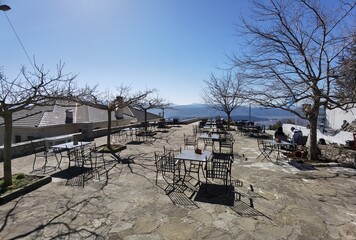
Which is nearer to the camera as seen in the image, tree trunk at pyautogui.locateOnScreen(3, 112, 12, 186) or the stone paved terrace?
the stone paved terrace

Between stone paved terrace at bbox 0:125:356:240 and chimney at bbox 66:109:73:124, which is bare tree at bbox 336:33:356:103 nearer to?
stone paved terrace at bbox 0:125:356:240

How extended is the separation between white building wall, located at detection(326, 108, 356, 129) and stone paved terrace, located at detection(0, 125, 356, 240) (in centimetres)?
529

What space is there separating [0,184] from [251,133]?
1393 centimetres

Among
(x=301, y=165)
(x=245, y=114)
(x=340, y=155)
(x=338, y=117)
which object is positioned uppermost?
(x=245, y=114)

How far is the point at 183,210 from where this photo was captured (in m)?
4.50

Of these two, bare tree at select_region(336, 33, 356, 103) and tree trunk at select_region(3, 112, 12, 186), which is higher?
bare tree at select_region(336, 33, 356, 103)

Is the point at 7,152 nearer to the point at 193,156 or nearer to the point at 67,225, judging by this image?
the point at 67,225

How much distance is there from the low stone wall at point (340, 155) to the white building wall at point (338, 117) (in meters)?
2.75

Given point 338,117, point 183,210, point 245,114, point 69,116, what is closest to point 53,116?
point 69,116

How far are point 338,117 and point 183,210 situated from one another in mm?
10856

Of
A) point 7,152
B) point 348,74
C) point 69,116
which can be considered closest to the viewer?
point 7,152

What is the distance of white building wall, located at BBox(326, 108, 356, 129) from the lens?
35.3ft

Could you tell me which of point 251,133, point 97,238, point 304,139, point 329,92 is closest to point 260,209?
point 97,238

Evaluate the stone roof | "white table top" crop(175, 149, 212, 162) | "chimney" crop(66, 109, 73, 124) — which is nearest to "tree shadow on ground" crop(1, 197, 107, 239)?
"white table top" crop(175, 149, 212, 162)
